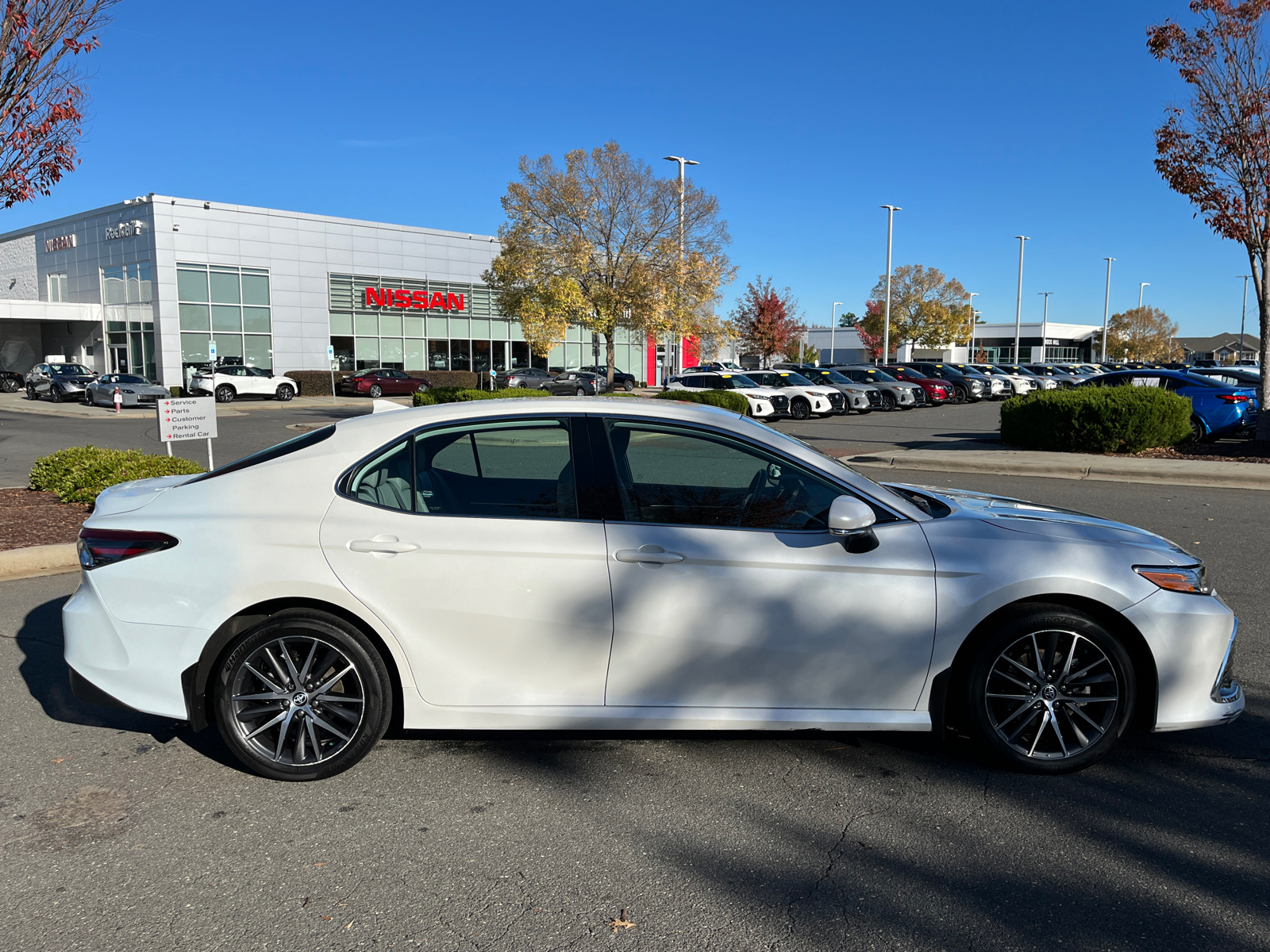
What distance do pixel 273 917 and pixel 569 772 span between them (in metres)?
1.39

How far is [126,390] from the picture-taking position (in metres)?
36.4

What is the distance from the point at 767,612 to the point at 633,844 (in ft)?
3.39

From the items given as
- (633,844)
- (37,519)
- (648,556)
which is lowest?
(633,844)

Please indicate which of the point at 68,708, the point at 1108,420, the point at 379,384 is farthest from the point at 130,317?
the point at 68,708

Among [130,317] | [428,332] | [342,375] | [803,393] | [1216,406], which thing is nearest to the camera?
[1216,406]

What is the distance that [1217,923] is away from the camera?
2936 mm

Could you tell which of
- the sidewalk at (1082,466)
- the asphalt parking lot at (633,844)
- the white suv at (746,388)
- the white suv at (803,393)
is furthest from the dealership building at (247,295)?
the asphalt parking lot at (633,844)

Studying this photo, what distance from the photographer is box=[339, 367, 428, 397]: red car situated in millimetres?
44719

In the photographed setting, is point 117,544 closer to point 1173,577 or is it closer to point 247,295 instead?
point 1173,577

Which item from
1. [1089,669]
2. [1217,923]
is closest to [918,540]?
[1089,669]

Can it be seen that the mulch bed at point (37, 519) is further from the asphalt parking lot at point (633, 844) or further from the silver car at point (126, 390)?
the silver car at point (126, 390)

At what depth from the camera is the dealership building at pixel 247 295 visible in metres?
43.6

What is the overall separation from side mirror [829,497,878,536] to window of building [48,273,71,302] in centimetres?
5779

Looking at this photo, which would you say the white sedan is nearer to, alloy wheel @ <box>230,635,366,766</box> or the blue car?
alloy wheel @ <box>230,635,366,766</box>
